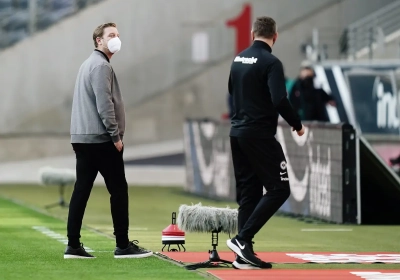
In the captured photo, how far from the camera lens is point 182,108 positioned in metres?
29.5

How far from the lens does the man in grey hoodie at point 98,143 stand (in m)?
10.5

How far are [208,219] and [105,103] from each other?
129 cm

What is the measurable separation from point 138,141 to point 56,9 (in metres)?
3.67

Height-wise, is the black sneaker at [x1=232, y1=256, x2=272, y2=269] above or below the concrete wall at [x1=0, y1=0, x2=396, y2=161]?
below

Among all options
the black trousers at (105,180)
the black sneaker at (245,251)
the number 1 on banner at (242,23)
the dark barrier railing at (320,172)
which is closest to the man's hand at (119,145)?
the black trousers at (105,180)

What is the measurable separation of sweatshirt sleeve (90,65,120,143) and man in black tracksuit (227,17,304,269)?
3.40ft

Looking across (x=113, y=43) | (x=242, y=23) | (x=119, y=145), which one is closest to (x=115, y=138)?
(x=119, y=145)

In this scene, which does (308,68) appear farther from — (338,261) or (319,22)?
(338,261)

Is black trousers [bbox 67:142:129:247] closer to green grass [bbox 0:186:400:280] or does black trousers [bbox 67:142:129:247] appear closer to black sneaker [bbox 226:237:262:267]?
green grass [bbox 0:186:400:280]

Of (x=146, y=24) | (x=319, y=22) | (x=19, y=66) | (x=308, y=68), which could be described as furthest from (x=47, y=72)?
(x=308, y=68)

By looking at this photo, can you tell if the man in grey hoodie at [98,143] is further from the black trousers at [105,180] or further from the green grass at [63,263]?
the green grass at [63,263]

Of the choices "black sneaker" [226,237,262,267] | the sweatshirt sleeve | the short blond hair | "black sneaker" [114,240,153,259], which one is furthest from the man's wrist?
the short blond hair

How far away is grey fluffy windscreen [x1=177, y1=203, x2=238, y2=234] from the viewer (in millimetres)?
10070

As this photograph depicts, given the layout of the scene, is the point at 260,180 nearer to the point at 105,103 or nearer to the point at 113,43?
the point at 105,103
